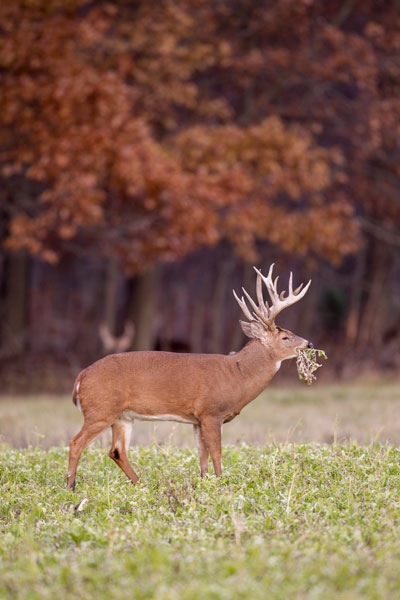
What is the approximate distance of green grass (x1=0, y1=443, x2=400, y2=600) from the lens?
4.25 m

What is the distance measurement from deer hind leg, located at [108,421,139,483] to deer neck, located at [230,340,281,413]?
912 millimetres

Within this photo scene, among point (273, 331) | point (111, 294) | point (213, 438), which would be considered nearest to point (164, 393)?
point (213, 438)

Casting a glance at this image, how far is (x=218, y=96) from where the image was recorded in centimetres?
1989

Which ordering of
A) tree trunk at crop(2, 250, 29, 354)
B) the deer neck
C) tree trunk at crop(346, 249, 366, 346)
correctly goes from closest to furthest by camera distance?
the deer neck < tree trunk at crop(2, 250, 29, 354) < tree trunk at crop(346, 249, 366, 346)

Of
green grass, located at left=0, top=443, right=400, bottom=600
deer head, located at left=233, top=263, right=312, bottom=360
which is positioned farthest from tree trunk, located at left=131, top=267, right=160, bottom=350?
deer head, located at left=233, top=263, right=312, bottom=360

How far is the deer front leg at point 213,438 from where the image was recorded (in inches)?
265

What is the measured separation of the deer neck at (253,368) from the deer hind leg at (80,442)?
1.12 metres

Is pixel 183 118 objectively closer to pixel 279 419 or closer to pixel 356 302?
pixel 279 419

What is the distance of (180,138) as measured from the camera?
16.9 m

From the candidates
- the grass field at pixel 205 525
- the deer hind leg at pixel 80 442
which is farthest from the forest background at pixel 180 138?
the deer hind leg at pixel 80 442

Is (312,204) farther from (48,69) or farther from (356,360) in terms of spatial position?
(48,69)

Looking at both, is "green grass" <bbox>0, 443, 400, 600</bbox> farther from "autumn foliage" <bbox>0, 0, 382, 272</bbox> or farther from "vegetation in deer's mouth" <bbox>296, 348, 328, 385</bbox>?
"autumn foliage" <bbox>0, 0, 382, 272</bbox>

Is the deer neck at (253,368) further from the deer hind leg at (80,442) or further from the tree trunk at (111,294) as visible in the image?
the tree trunk at (111,294)

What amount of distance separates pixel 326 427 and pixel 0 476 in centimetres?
539
